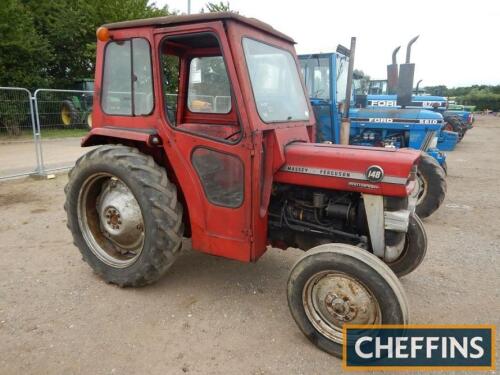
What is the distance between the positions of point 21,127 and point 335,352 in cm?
901

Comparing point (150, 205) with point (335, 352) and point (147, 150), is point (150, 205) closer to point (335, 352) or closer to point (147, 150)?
point (147, 150)

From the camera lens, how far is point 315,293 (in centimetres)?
253

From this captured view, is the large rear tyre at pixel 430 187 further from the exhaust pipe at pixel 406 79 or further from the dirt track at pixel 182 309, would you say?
the exhaust pipe at pixel 406 79

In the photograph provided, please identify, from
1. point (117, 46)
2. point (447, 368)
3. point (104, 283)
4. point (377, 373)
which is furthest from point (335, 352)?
point (117, 46)

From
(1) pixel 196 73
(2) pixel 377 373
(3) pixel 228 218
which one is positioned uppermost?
(1) pixel 196 73

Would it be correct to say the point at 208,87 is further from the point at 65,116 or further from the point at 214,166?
the point at 65,116

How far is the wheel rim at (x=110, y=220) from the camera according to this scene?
10.4 ft

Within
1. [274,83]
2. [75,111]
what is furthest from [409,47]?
[75,111]

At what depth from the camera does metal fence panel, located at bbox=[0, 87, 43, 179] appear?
7.97m

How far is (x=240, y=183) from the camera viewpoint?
2738mm

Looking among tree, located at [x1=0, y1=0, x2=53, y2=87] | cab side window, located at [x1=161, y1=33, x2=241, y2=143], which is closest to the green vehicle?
tree, located at [x1=0, y1=0, x2=53, y2=87]

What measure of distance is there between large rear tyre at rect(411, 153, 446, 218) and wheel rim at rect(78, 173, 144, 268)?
3768mm

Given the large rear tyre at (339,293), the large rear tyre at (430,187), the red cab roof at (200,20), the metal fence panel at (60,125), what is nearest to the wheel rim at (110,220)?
the red cab roof at (200,20)

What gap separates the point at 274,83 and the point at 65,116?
7.85 meters
